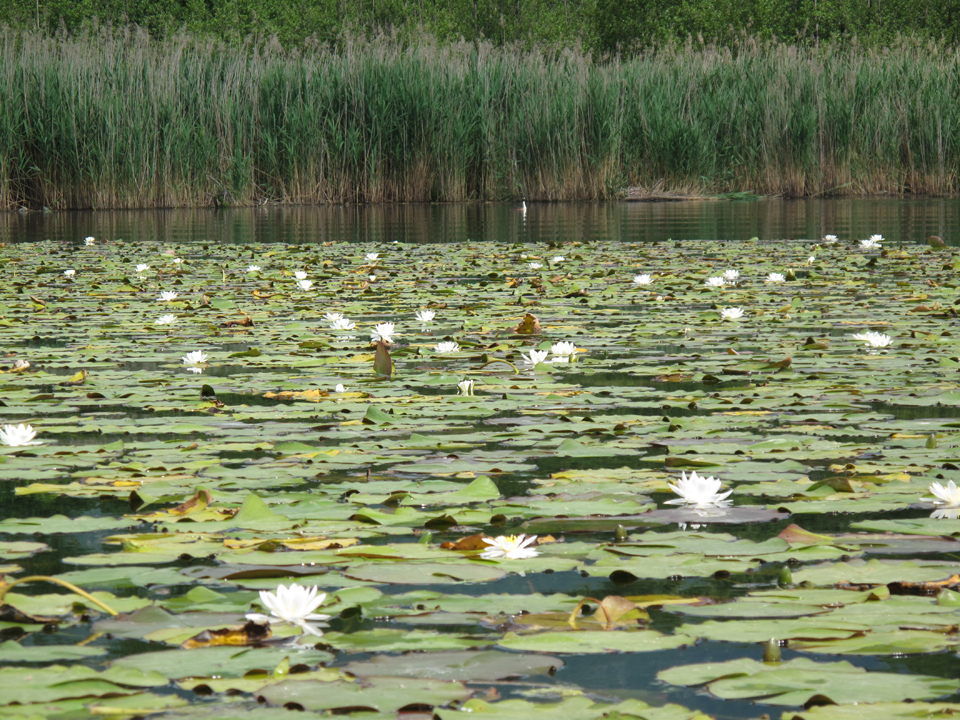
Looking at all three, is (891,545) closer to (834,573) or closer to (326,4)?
(834,573)

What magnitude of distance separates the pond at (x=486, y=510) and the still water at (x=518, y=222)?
407cm

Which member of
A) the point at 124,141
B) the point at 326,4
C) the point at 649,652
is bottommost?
the point at 649,652

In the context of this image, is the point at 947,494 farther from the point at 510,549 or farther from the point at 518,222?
the point at 518,222

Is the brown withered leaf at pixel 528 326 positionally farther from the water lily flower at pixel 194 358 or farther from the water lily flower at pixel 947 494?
the water lily flower at pixel 947 494

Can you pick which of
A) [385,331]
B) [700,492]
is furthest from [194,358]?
[700,492]

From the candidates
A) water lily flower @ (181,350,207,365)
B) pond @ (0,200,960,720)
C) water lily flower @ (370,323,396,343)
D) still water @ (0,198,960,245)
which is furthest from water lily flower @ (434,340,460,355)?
still water @ (0,198,960,245)

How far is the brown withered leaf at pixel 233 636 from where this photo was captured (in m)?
1.33

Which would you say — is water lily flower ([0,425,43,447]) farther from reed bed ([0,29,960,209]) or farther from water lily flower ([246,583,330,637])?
reed bed ([0,29,960,209])

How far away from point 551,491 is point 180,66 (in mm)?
11849

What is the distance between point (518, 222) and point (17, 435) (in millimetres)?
8542

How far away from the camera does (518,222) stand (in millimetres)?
10695

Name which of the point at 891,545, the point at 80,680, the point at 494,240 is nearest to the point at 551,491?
the point at 891,545

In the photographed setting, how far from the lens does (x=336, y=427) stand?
2602 mm

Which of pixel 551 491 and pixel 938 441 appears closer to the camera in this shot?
pixel 551 491
